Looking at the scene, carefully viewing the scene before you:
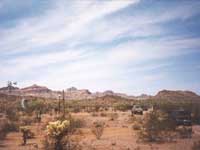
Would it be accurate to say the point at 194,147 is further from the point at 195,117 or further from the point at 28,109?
the point at 28,109

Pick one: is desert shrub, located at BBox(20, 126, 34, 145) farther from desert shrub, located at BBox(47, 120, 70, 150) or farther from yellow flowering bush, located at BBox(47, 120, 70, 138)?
yellow flowering bush, located at BBox(47, 120, 70, 138)

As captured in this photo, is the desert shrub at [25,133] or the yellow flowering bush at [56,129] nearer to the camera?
the yellow flowering bush at [56,129]

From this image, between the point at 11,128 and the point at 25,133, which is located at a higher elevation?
the point at 11,128

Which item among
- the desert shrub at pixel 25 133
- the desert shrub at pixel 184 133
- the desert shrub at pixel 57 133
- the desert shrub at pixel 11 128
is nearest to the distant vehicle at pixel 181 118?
the desert shrub at pixel 184 133

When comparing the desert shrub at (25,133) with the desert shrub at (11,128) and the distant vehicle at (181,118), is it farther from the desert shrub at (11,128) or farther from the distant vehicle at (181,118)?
the distant vehicle at (181,118)

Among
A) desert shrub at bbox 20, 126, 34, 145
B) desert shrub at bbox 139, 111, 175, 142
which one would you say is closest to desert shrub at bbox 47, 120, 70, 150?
desert shrub at bbox 20, 126, 34, 145

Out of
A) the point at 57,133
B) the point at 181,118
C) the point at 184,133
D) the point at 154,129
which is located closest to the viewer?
the point at 57,133

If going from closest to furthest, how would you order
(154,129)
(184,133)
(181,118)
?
1. (154,129)
2. (184,133)
3. (181,118)

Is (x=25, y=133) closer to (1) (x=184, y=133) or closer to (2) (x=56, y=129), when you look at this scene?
(2) (x=56, y=129)

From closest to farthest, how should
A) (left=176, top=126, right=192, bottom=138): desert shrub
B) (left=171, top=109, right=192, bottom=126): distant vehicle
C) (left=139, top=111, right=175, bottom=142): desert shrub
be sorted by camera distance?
(left=139, top=111, right=175, bottom=142): desert shrub, (left=176, top=126, right=192, bottom=138): desert shrub, (left=171, top=109, right=192, bottom=126): distant vehicle

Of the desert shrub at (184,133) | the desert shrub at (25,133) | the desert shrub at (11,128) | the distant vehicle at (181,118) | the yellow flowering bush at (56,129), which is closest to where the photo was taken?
the yellow flowering bush at (56,129)

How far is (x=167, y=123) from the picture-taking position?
2733cm

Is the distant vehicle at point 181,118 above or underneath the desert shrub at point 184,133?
above

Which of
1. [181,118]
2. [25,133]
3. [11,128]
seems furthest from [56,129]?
[181,118]
